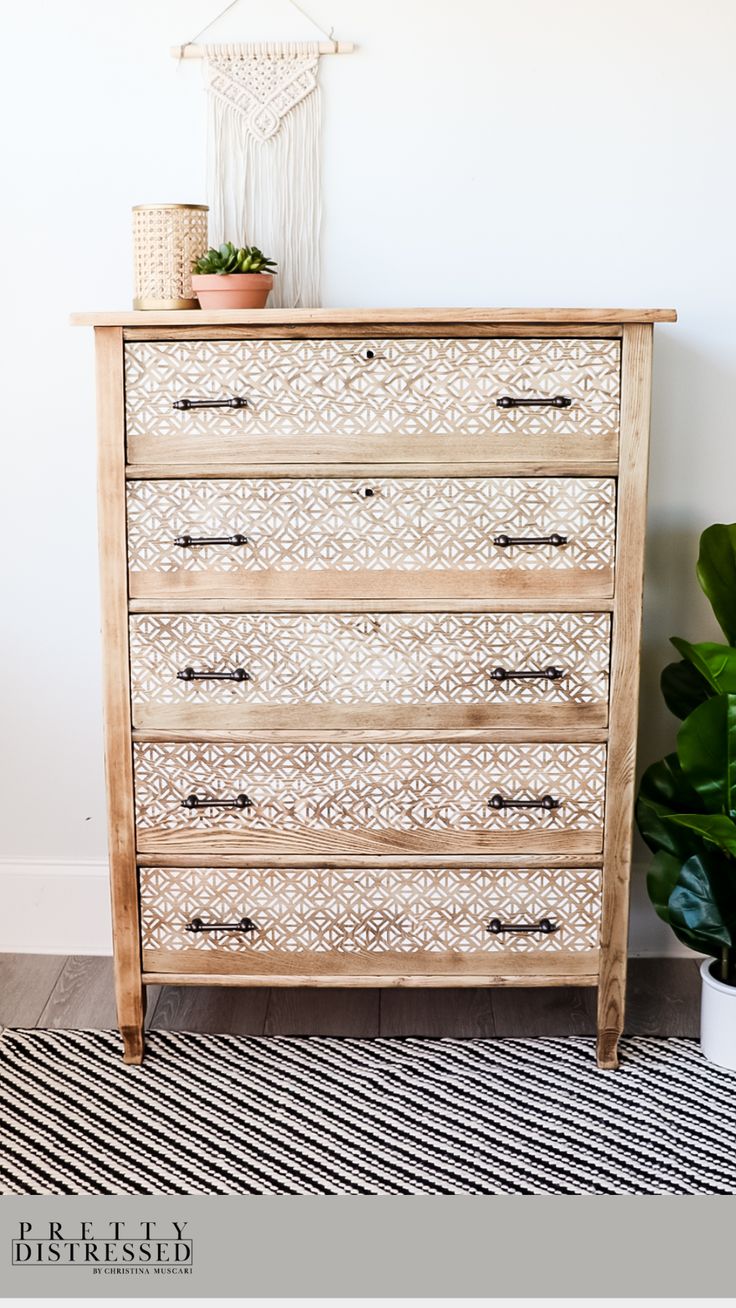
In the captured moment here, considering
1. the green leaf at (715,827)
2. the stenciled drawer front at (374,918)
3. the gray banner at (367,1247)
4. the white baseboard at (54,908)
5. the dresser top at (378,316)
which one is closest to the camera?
the gray banner at (367,1247)

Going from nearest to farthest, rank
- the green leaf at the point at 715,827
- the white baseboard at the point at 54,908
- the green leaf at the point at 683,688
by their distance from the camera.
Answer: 1. the green leaf at the point at 715,827
2. the green leaf at the point at 683,688
3. the white baseboard at the point at 54,908

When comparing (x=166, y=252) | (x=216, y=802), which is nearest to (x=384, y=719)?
(x=216, y=802)

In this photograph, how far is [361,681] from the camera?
199cm

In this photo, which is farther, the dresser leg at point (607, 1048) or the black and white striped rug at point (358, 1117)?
the dresser leg at point (607, 1048)

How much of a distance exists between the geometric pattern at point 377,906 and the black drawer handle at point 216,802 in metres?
0.11

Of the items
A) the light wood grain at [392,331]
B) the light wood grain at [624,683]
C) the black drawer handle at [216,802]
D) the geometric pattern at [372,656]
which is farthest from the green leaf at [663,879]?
the light wood grain at [392,331]

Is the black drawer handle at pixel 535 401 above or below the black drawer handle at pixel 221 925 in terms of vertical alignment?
above

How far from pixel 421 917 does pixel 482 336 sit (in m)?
0.94

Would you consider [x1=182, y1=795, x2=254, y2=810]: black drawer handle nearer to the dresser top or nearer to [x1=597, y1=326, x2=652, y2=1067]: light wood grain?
[x1=597, y1=326, x2=652, y2=1067]: light wood grain

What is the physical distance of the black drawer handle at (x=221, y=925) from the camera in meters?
2.07

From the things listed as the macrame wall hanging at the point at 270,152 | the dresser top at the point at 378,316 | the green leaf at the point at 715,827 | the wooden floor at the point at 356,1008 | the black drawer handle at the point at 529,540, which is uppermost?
the macrame wall hanging at the point at 270,152

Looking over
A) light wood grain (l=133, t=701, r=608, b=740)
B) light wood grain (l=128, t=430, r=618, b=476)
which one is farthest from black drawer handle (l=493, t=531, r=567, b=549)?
light wood grain (l=133, t=701, r=608, b=740)

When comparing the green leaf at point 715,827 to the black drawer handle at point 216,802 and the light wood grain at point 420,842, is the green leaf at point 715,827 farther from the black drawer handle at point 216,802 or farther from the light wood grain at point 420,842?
the black drawer handle at point 216,802

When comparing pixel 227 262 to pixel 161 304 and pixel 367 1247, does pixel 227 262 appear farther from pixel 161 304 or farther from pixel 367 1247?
pixel 367 1247
